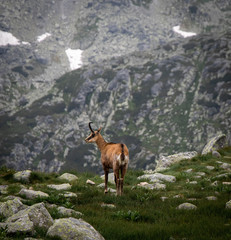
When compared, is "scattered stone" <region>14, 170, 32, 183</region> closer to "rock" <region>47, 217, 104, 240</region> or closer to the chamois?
the chamois

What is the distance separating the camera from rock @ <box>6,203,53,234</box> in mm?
6300

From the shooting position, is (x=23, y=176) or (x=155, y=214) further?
(x=23, y=176)

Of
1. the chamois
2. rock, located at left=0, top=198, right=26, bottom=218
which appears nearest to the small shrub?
rock, located at left=0, top=198, right=26, bottom=218

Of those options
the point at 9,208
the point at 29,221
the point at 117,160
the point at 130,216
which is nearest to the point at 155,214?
the point at 130,216

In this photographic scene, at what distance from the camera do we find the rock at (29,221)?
20.7ft

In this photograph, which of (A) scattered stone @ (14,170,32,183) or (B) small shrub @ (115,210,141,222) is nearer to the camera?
(B) small shrub @ (115,210,141,222)

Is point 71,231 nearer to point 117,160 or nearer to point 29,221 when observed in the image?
point 29,221

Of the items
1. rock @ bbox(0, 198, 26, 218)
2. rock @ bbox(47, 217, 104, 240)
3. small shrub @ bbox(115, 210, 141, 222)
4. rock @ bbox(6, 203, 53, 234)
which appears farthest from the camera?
small shrub @ bbox(115, 210, 141, 222)

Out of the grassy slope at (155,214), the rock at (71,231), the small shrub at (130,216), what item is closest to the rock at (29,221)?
the grassy slope at (155,214)

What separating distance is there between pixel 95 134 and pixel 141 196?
598 centimetres

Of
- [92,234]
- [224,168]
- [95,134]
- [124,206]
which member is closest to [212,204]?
[124,206]

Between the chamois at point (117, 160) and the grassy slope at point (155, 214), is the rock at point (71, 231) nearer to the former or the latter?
the grassy slope at point (155, 214)

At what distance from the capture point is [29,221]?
6.61 m

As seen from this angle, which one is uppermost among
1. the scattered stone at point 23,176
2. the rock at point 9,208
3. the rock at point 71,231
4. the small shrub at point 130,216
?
the rock at point 71,231
